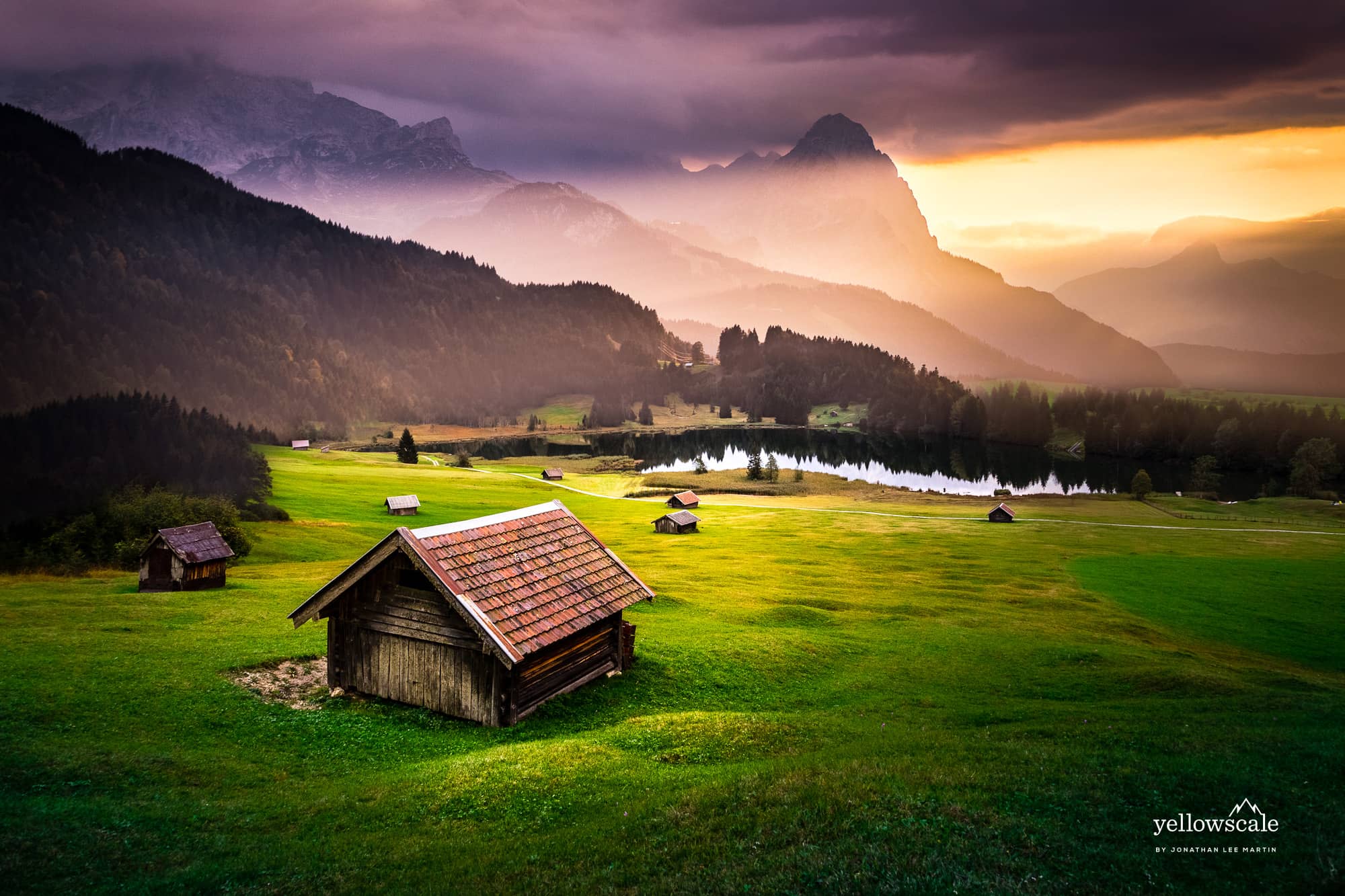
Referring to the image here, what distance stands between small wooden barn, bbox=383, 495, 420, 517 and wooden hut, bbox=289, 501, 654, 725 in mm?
67447

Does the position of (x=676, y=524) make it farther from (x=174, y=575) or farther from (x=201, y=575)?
(x=174, y=575)

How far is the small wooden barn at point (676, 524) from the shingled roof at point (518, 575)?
5501 centimetres

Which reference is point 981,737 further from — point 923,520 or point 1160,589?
point 923,520

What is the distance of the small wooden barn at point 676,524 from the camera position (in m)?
83.2

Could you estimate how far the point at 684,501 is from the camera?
102m

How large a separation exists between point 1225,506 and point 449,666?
139890mm

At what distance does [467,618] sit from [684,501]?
81.6m

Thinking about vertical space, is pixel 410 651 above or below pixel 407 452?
below

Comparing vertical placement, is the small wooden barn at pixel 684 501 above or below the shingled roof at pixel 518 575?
below

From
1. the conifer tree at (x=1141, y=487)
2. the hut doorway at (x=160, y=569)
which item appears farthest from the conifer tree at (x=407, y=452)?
the conifer tree at (x=1141, y=487)

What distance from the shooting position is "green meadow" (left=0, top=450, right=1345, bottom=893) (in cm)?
1221

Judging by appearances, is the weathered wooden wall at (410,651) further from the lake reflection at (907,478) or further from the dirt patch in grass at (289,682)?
the lake reflection at (907,478)

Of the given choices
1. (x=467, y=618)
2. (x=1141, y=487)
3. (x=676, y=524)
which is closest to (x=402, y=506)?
(x=676, y=524)

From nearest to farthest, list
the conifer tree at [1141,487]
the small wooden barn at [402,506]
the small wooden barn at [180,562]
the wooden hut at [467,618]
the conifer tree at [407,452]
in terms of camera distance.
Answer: the wooden hut at [467,618] → the small wooden barn at [180,562] → the small wooden barn at [402,506] → the conifer tree at [1141,487] → the conifer tree at [407,452]
